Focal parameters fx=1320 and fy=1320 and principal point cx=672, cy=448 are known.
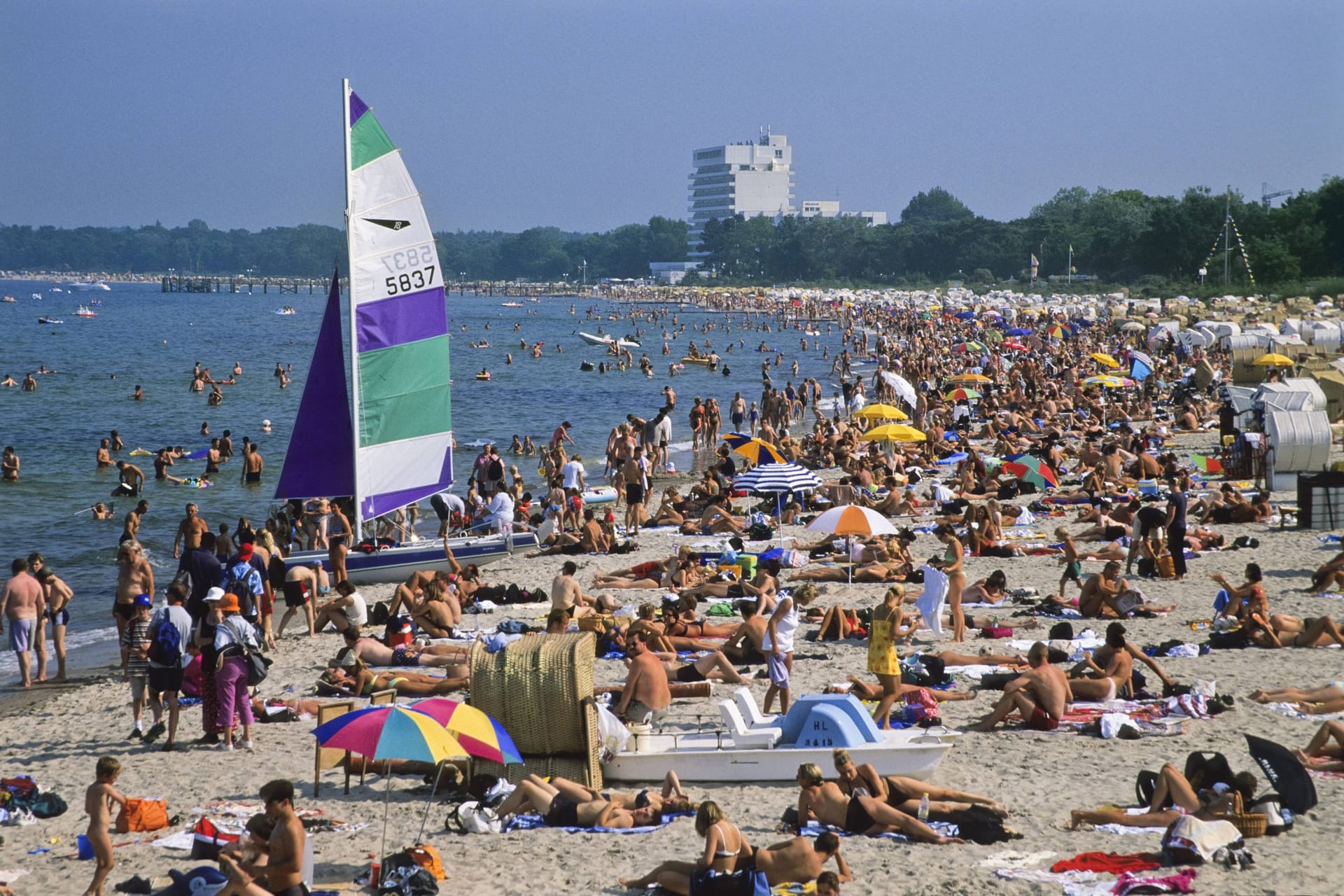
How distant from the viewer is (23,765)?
9.72 m

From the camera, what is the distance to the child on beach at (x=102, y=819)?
7063mm

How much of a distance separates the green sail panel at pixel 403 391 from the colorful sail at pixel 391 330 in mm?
10

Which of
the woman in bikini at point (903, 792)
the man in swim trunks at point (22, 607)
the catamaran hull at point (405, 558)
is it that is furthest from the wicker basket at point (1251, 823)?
the catamaran hull at point (405, 558)

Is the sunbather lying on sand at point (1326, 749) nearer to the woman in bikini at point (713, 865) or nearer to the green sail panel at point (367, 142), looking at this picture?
the woman in bikini at point (713, 865)

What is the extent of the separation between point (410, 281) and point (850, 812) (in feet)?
32.4

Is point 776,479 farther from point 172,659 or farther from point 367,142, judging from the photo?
point 172,659

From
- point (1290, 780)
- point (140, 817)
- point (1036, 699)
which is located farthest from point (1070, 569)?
point (140, 817)

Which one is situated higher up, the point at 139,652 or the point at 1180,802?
the point at 139,652

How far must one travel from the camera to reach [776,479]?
16750 millimetres

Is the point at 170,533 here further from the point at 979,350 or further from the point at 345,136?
the point at 979,350

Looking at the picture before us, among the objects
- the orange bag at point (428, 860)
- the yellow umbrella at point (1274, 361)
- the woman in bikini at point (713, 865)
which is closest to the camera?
the woman in bikini at point (713, 865)

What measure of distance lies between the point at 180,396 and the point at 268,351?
83.9 ft

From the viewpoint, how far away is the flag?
20688mm

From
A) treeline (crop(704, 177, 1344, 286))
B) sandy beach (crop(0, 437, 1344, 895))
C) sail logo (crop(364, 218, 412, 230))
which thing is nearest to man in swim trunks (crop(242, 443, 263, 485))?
sail logo (crop(364, 218, 412, 230))
